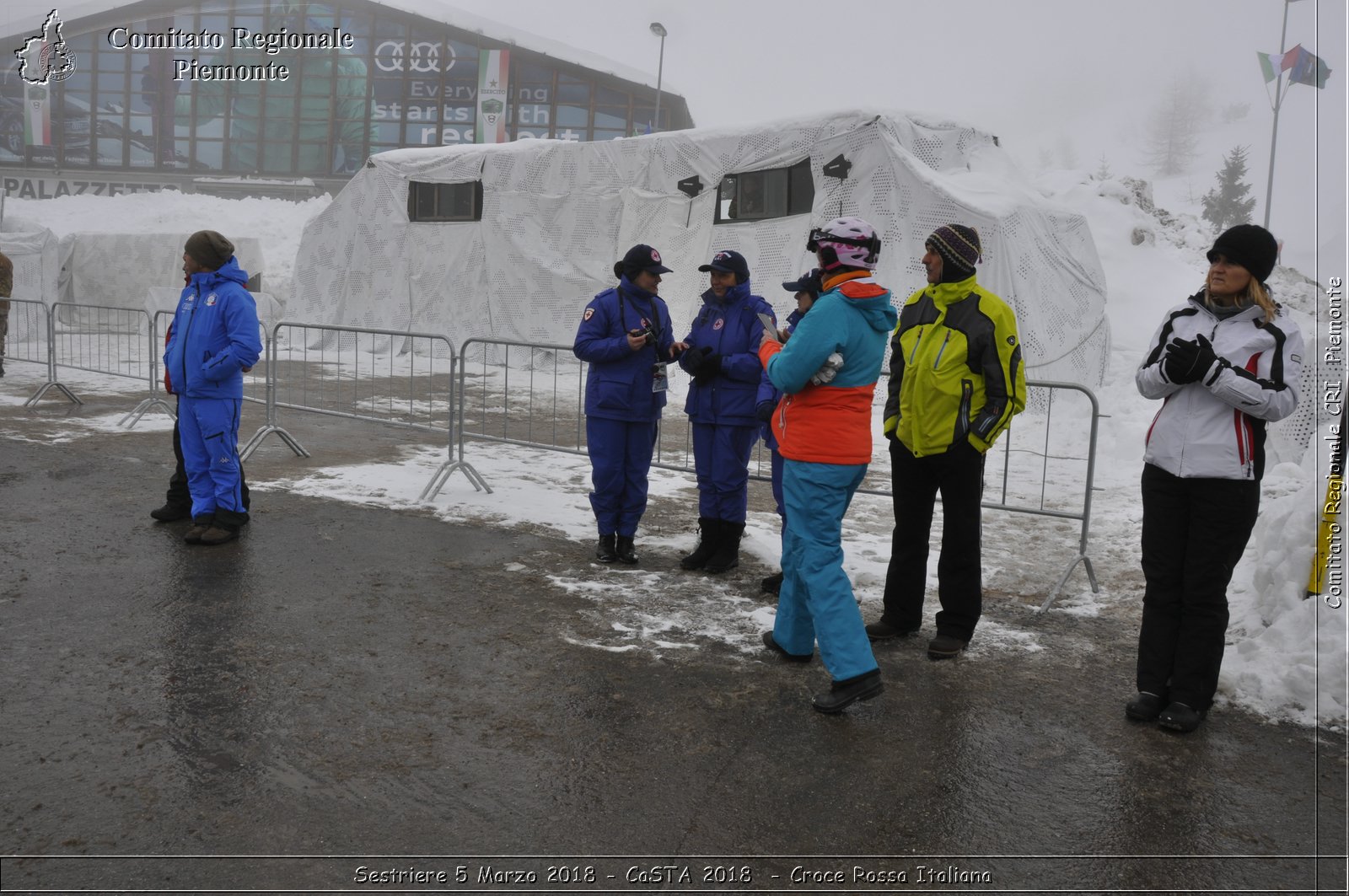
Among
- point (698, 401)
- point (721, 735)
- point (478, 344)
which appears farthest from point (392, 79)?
point (721, 735)

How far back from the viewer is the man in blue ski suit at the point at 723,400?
6.04 metres

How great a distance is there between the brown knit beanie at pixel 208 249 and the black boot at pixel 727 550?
11.2 ft

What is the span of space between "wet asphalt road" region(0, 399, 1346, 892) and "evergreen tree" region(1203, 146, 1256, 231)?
54.3 m

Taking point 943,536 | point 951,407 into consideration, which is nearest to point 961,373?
point 951,407

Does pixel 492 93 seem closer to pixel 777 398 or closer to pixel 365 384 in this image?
pixel 365 384

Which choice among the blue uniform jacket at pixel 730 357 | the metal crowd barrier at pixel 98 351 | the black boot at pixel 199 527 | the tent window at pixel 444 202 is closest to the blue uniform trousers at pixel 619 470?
the blue uniform jacket at pixel 730 357

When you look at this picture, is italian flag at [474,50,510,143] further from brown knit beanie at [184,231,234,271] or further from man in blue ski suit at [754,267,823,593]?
man in blue ski suit at [754,267,823,593]

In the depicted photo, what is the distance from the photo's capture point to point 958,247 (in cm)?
469

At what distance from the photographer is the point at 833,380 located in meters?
4.29

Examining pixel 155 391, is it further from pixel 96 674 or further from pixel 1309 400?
pixel 1309 400

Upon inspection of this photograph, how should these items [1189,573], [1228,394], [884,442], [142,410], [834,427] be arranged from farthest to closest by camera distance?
[884,442] → [142,410] → [834,427] → [1189,573] → [1228,394]

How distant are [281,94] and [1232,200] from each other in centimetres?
4450

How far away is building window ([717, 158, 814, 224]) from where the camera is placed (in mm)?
14375

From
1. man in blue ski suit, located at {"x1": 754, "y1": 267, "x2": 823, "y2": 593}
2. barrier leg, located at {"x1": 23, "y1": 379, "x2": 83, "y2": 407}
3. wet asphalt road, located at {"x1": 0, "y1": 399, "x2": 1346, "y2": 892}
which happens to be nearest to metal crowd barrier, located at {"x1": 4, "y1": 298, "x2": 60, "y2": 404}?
barrier leg, located at {"x1": 23, "y1": 379, "x2": 83, "y2": 407}
